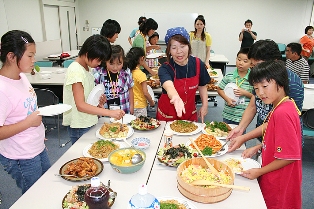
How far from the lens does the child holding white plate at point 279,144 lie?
144 centimetres

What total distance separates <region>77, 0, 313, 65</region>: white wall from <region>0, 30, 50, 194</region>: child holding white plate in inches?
337

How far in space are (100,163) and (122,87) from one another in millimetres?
1129

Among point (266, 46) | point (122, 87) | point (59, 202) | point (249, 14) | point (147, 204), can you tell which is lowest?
point (59, 202)

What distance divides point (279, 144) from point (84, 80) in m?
1.46

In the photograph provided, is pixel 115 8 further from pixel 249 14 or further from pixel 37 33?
pixel 249 14

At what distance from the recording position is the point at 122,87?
267 centimetres

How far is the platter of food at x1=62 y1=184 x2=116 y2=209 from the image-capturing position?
4.32 feet

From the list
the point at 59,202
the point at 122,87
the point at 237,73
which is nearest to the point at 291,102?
the point at 237,73

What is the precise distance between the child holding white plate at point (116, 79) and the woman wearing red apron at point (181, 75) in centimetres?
41

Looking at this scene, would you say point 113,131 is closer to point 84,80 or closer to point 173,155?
point 84,80

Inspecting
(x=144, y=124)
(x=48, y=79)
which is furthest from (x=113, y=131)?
(x=48, y=79)

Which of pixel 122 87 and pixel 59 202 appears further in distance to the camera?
pixel 122 87

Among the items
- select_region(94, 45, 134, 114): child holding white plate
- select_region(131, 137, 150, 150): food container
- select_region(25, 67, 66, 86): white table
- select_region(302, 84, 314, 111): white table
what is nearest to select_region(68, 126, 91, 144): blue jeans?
select_region(94, 45, 134, 114): child holding white plate

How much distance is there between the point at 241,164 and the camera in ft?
5.72
